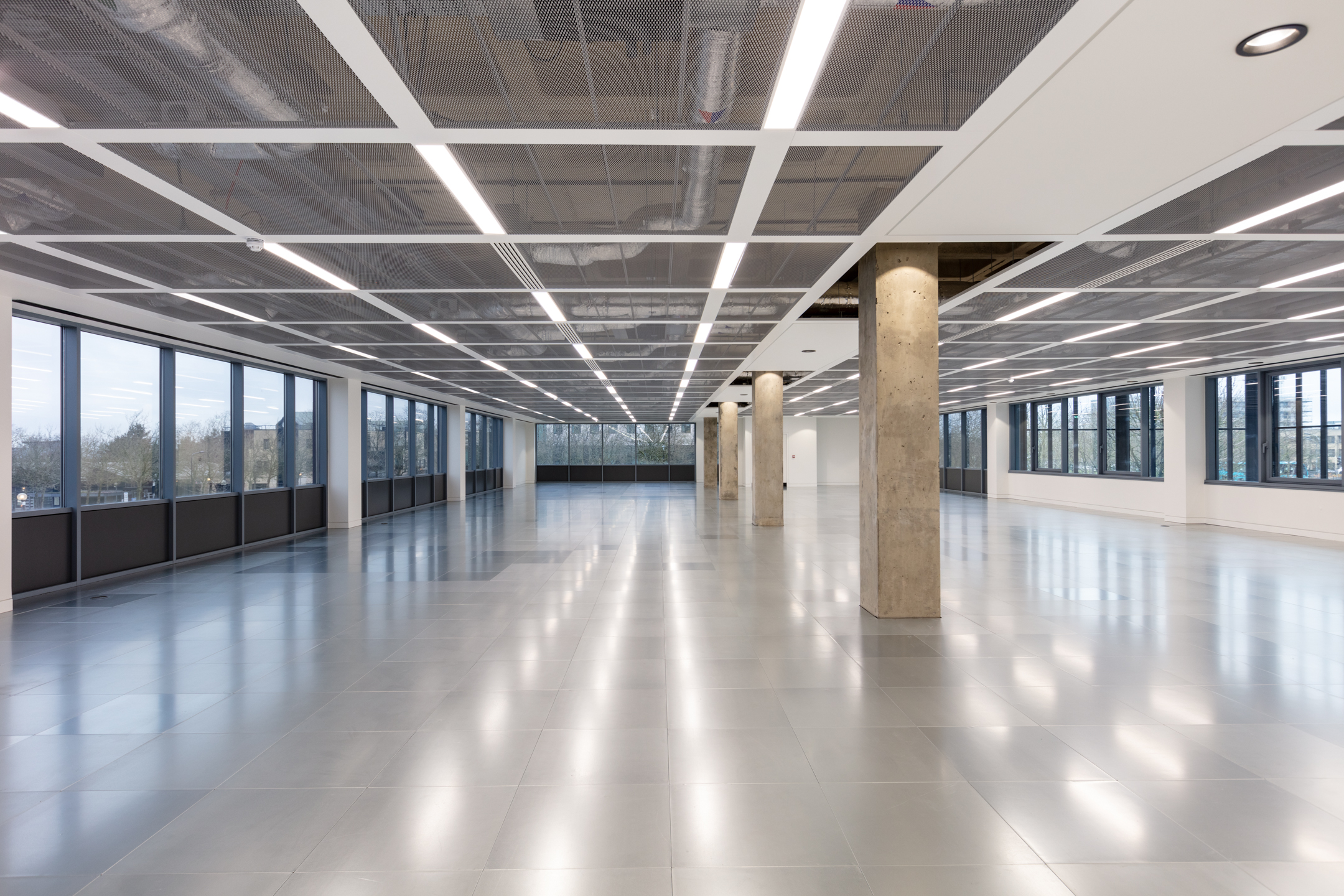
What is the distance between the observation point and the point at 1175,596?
1059 centimetres

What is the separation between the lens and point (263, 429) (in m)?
18.1

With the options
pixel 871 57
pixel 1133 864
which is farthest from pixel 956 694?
pixel 871 57

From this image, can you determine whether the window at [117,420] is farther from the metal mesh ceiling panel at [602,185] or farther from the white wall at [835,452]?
the white wall at [835,452]

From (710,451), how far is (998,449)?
676 inches

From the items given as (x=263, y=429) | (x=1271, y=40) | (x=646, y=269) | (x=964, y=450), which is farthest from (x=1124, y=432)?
(x=263, y=429)

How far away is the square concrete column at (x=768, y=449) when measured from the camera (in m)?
20.8

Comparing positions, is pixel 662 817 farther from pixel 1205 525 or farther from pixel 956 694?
pixel 1205 525

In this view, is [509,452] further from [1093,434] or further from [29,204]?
[29,204]

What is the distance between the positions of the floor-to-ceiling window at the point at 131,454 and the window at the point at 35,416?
0.02 m

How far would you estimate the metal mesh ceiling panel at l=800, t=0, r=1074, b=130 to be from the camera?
13.0ft

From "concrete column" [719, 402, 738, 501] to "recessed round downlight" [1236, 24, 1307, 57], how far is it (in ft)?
89.5

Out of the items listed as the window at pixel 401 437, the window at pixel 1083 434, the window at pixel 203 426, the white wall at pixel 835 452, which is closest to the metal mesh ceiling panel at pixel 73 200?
the window at pixel 203 426

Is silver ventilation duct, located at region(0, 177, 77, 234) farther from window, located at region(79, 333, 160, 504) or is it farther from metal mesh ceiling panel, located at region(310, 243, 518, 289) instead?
window, located at region(79, 333, 160, 504)

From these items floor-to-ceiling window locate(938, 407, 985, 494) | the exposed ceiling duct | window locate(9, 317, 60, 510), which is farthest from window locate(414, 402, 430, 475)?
floor-to-ceiling window locate(938, 407, 985, 494)
